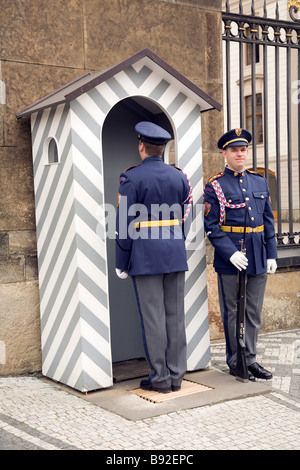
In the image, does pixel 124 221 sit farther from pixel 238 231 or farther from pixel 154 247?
pixel 238 231

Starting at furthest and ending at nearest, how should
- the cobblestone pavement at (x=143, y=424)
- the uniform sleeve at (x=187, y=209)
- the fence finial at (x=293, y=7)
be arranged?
the fence finial at (x=293, y=7), the uniform sleeve at (x=187, y=209), the cobblestone pavement at (x=143, y=424)

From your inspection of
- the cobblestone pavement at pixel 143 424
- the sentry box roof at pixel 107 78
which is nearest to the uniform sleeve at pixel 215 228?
the sentry box roof at pixel 107 78

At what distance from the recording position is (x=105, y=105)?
4961mm

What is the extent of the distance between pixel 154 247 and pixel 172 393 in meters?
1.05

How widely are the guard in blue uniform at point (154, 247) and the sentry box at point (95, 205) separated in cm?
27

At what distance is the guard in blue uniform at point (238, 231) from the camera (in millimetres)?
5270

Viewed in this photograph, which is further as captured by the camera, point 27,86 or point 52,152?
point 27,86

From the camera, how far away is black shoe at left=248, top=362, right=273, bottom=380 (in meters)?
5.29

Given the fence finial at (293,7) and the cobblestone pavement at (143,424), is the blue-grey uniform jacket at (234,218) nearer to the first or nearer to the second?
the cobblestone pavement at (143,424)

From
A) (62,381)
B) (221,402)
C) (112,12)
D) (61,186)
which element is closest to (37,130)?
(61,186)

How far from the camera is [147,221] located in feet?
15.8

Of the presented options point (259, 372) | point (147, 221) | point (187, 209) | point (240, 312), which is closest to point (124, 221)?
point (147, 221)

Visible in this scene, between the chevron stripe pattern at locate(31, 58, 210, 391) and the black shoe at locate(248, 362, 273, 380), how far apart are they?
0.39 metres

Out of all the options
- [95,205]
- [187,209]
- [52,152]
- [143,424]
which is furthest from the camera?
[52,152]
